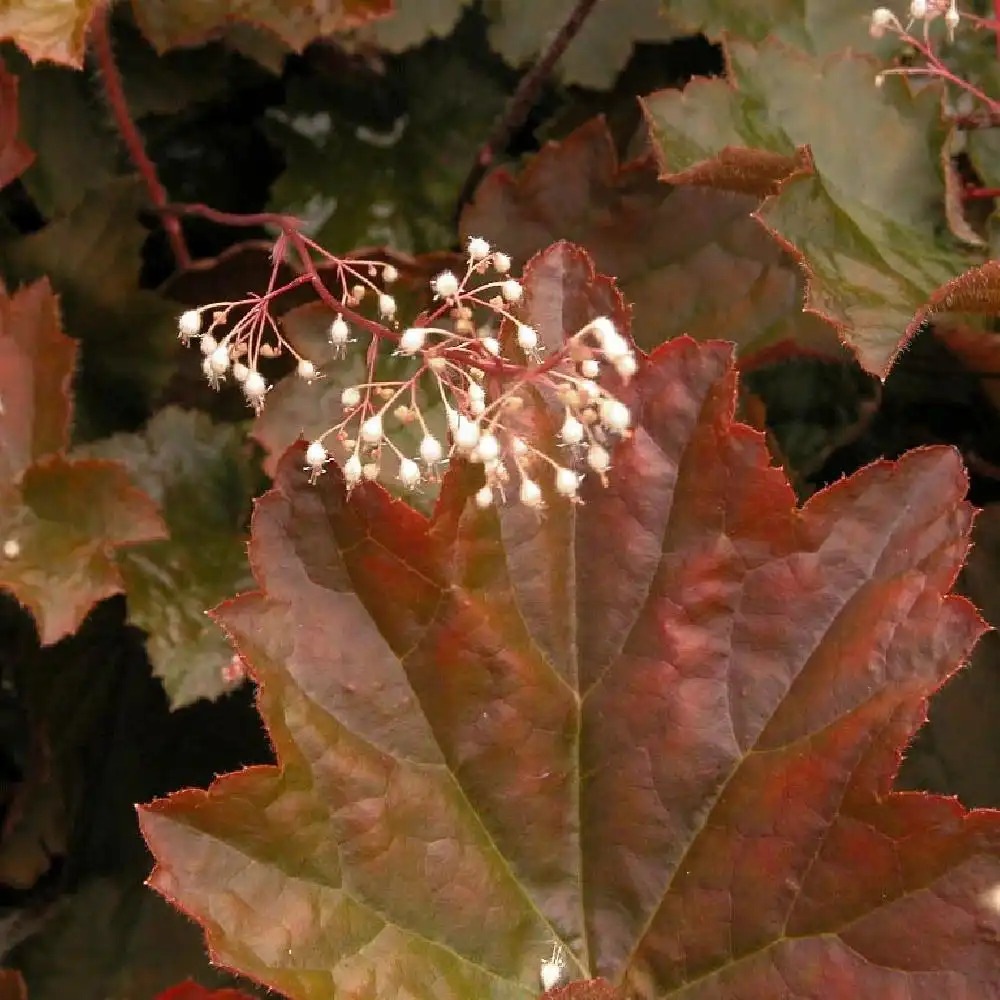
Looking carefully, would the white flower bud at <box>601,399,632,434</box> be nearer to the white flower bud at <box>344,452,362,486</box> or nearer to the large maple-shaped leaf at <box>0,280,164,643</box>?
the white flower bud at <box>344,452,362,486</box>

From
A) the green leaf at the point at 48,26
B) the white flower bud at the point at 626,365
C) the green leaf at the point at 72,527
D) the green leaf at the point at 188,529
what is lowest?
the green leaf at the point at 188,529

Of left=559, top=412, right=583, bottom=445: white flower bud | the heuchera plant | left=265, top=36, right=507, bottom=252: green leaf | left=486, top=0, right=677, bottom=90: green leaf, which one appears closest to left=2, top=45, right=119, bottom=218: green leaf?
left=265, top=36, right=507, bottom=252: green leaf

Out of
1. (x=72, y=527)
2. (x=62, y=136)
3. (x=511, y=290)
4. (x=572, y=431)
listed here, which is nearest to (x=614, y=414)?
(x=572, y=431)

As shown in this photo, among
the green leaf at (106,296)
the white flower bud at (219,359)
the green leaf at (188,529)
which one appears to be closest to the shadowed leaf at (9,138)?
the green leaf at (106,296)

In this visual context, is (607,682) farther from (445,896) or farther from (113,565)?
(113,565)

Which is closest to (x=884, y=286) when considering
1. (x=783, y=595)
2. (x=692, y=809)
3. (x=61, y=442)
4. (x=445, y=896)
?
(x=783, y=595)

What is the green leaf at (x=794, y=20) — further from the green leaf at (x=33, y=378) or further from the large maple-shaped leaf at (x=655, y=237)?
the green leaf at (x=33, y=378)
